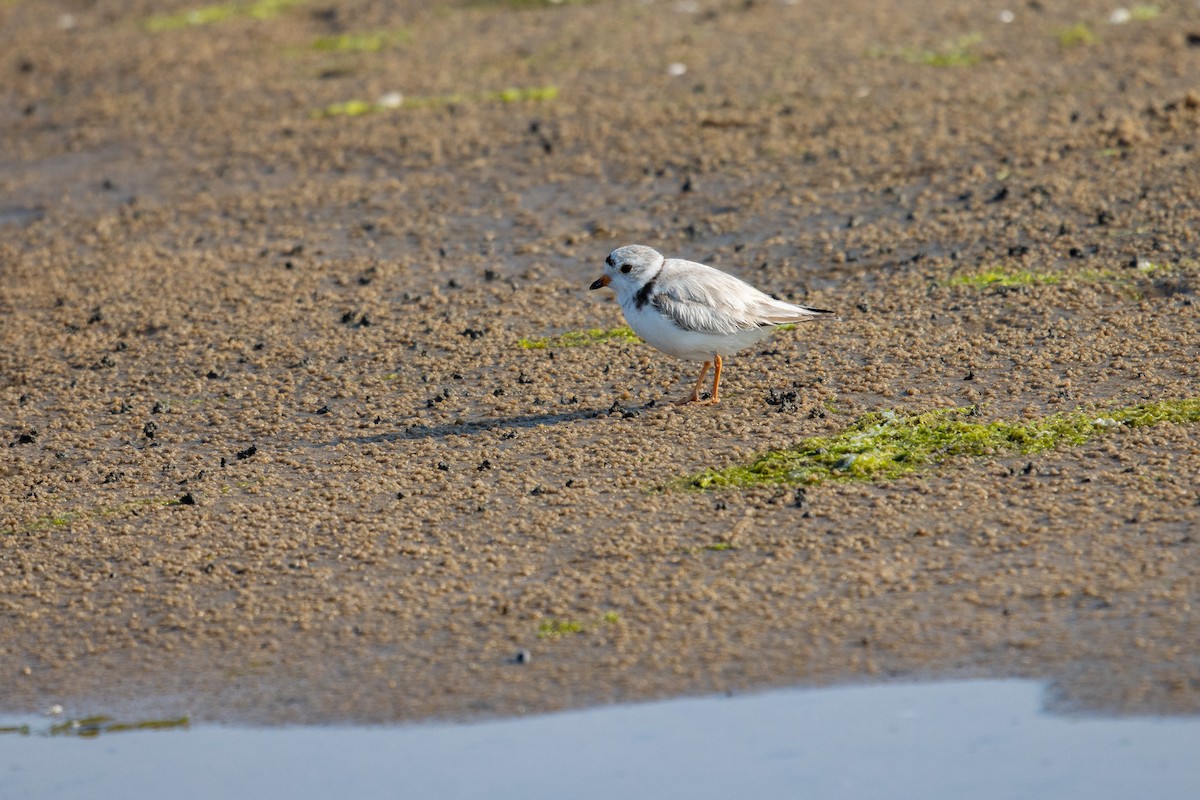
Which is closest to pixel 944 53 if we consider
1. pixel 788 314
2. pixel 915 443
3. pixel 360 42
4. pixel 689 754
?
pixel 360 42

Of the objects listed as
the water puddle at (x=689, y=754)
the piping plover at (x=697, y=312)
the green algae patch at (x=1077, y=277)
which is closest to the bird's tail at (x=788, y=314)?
the piping plover at (x=697, y=312)

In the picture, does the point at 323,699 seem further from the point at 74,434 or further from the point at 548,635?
the point at 74,434

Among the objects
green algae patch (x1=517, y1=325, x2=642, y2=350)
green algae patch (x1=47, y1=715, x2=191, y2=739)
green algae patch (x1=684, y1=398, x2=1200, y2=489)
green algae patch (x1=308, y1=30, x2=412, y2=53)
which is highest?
green algae patch (x1=308, y1=30, x2=412, y2=53)

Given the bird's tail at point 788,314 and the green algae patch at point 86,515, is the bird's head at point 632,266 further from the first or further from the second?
the green algae patch at point 86,515

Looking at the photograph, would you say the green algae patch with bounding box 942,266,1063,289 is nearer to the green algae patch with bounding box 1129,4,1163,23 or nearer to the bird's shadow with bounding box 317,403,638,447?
the bird's shadow with bounding box 317,403,638,447

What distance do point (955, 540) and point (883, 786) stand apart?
5.37 ft

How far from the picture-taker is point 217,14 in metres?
17.5

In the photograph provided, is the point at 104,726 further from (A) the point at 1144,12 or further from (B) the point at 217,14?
(B) the point at 217,14

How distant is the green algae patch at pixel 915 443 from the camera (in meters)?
7.13

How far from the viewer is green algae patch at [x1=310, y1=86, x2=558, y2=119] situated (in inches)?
533

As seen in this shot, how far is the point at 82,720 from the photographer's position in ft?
19.1

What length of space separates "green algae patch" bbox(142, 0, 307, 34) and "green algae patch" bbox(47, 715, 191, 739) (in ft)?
41.9

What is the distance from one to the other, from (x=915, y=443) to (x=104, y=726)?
3.93 metres

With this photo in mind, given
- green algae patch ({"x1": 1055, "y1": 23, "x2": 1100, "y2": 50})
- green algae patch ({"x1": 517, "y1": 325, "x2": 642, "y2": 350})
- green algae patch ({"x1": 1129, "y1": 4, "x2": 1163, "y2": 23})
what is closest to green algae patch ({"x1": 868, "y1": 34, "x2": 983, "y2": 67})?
green algae patch ({"x1": 1055, "y1": 23, "x2": 1100, "y2": 50})
